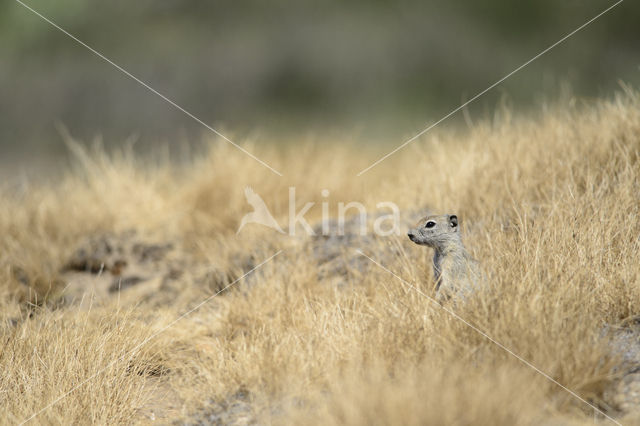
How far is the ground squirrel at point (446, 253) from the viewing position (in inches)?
120

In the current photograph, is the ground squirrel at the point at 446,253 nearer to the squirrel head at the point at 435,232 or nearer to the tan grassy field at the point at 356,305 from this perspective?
the squirrel head at the point at 435,232

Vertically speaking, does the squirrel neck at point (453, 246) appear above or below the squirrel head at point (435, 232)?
below

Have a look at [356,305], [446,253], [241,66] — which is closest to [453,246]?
[446,253]

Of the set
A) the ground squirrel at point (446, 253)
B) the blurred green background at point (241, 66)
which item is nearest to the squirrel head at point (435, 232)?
the ground squirrel at point (446, 253)

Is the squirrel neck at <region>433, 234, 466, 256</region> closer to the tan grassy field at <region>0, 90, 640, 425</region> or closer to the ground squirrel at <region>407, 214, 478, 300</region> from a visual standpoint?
the ground squirrel at <region>407, 214, 478, 300</region>

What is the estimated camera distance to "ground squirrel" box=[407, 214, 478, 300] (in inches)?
120

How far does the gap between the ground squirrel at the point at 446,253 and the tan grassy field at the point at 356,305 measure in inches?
4.6

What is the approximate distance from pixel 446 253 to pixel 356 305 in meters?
0.49

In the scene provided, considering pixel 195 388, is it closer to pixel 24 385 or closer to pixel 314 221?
pixel 24 385

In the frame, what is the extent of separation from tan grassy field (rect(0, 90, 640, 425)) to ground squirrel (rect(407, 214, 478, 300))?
4.6 inches

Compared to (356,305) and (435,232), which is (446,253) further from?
(356,305)

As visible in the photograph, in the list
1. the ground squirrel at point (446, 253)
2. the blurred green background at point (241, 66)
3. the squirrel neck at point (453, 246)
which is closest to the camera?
the ground squirrel at point (446, 253)

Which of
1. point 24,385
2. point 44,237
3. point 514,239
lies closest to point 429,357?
point 514,239

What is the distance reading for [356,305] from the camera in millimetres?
3266
